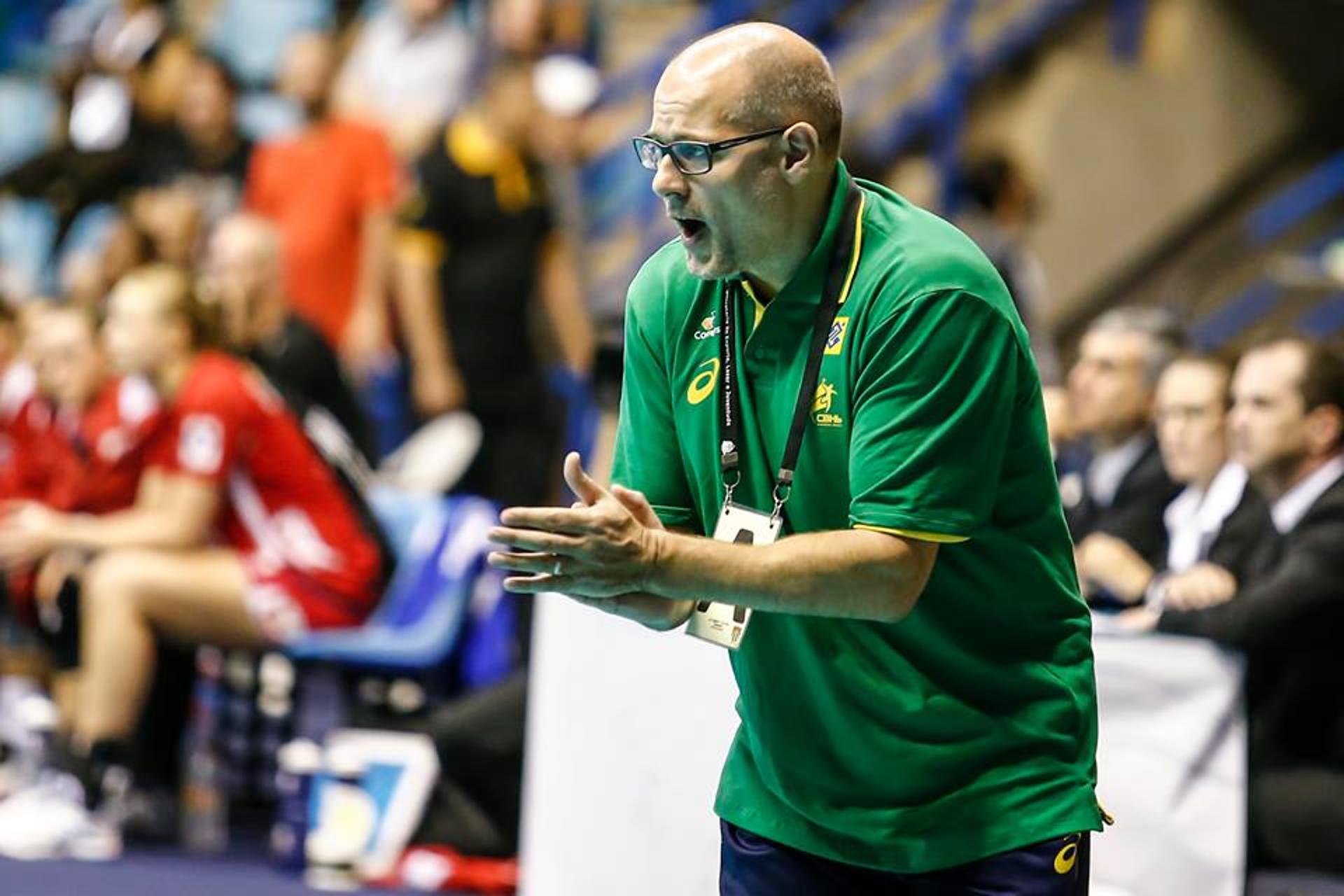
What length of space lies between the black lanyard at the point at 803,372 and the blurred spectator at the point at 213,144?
664 centimetres

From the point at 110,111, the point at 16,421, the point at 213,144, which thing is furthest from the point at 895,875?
the point at 110,111

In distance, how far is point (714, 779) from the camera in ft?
15.6

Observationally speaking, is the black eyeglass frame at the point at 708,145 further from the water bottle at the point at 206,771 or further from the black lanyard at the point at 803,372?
the water bottle at the point at 206,771

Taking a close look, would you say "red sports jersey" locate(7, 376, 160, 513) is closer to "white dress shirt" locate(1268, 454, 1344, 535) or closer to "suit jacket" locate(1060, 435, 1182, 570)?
"suit jacket" locate(1060, 435, 1182, 570)

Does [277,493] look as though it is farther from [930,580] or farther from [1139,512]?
[930,580]

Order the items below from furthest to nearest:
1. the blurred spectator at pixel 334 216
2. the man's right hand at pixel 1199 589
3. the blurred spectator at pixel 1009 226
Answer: the blurred spectator at pixel 334 216 < the blurred spectator at pixel 1009 226 < the man's right hand at pixel 1199 589

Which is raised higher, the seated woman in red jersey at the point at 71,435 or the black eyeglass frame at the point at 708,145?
the black eyeglass frame at the point at 708,145

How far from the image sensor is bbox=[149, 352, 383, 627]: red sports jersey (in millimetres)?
6520

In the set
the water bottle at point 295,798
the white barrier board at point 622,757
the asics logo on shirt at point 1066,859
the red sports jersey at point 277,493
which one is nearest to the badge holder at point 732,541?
the asics logo on shirt at point 1066,859

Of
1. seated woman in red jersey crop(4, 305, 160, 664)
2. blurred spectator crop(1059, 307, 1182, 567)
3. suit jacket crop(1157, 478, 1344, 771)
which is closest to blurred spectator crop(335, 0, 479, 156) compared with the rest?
seated woman in red jersey crop(4, 305, 160, 664)

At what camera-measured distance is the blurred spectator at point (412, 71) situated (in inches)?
345

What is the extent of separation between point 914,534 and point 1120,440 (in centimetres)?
373

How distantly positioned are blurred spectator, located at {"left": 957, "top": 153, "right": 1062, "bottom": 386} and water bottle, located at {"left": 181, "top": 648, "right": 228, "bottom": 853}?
9.35ft

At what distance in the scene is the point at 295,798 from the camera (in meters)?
6.35
